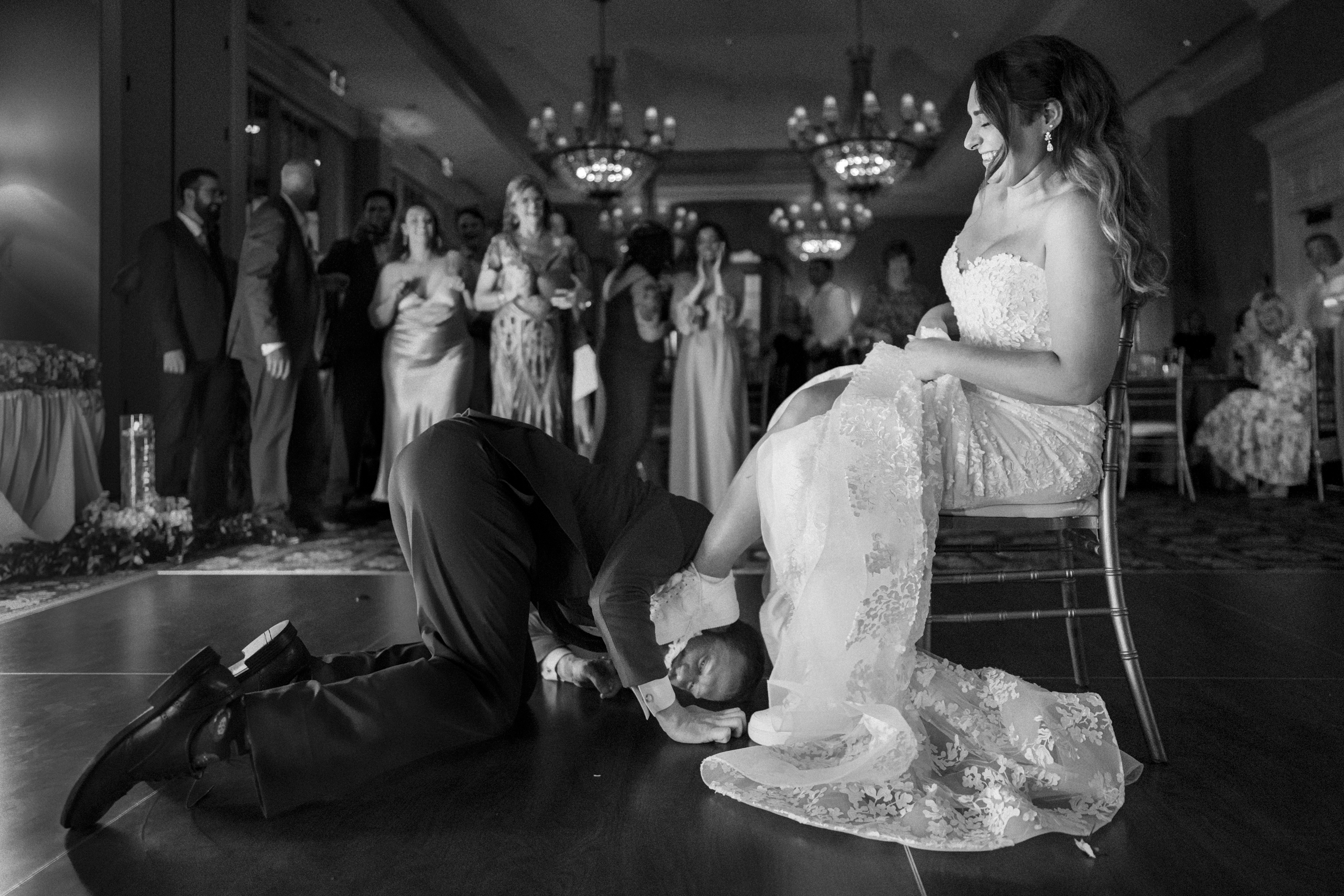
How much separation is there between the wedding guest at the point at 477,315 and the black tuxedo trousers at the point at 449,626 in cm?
346

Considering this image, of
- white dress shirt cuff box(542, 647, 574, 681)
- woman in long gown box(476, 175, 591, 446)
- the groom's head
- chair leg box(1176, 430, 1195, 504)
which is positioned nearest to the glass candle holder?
woman in long gown box(476, 175, 591, 446)

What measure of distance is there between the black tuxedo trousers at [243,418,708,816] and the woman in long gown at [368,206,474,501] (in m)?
3.58

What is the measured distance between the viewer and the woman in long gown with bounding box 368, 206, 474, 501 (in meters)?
5.13

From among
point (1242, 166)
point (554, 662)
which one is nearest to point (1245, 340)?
point (1242, 166)

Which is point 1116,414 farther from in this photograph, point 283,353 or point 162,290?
point 162,290

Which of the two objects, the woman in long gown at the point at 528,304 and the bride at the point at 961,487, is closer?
the bride at the point at 961,487

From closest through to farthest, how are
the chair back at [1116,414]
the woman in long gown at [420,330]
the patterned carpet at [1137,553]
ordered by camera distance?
1. the chair back at [1116,414]
2. the patterned carpet at [1137,553]
3. the woman in long gown at [420,330]

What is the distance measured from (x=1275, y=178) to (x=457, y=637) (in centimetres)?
860

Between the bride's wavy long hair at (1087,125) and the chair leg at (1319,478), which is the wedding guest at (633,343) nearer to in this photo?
the bride's wavy long hair at (1087,125)

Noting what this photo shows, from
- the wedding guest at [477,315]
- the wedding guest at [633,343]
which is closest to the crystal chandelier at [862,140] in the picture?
the wedding guest at [477,315]

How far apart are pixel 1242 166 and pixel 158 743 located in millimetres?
9609

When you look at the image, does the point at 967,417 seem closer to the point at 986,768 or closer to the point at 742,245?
the point at 986,768

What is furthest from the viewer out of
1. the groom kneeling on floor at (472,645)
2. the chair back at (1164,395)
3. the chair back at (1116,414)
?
the chair back at (1164,395)

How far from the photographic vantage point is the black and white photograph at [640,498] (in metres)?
1.31
